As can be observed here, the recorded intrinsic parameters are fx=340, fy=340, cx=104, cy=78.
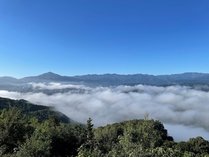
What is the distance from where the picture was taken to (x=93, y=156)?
2528 cm

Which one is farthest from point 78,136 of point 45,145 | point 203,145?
point 203,145

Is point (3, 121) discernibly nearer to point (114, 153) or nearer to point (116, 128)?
point (114, 153)

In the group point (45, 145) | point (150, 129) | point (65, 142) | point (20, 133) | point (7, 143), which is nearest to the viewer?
point (45, 145)

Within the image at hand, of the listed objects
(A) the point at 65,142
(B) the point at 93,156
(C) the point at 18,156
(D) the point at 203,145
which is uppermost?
(B) the point at 93,156

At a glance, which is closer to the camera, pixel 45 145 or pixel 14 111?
pixel 45 145

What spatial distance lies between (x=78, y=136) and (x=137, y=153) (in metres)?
60.1

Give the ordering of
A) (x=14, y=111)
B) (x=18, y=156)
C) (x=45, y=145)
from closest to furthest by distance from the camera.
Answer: (x=18, y=156)
(x=45, y=145)
(x=14, y=111)

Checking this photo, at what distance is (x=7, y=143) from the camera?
202 ft

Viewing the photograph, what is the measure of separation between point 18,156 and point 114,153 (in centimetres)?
1412

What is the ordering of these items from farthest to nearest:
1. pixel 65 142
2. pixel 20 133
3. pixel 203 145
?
1. pixel 203 145
2. pixel 65 142
3. pixel 20 133

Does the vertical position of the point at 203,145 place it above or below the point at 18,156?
below

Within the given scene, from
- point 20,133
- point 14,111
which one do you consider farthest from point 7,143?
point 14,111

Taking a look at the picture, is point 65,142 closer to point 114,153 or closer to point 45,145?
point 45,145

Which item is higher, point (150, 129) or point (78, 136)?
point (150, 129)
